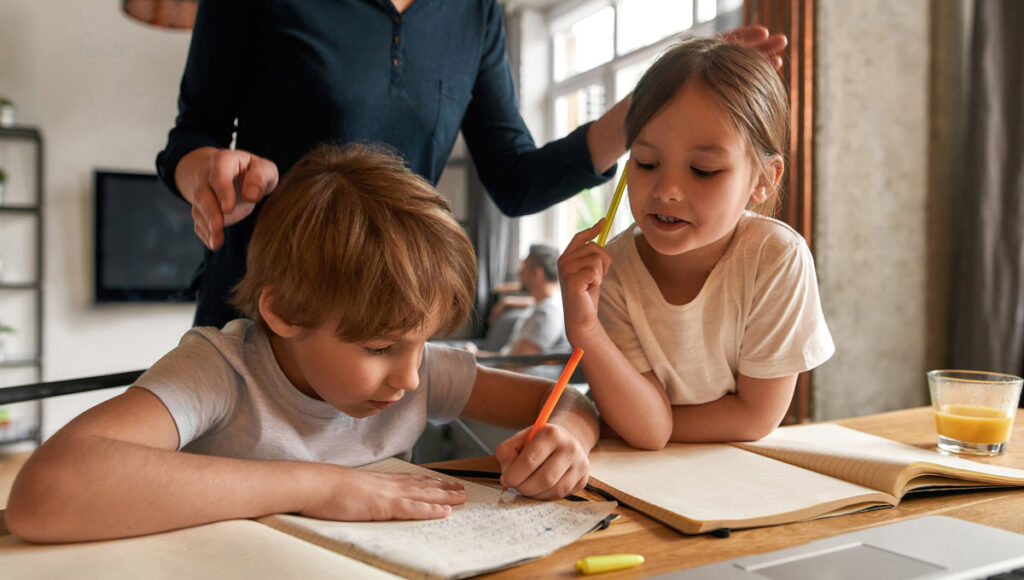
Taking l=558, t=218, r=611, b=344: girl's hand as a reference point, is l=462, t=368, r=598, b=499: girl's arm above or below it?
below

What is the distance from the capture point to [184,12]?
2.85 metres

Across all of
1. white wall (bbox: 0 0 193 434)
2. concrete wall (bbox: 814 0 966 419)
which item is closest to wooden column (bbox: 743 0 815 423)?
concrete wall (bbox: 814 0 966 419)

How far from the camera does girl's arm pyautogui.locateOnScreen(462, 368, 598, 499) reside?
723mm

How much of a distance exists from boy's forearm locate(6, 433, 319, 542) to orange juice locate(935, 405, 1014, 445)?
798 mm

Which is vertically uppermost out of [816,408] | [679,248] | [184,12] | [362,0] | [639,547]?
[184,12]

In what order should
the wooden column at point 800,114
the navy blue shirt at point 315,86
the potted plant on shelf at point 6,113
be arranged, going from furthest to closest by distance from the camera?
the potted plant on shelf at point 6,113 → the wooden column at point 800,114 → the navy blue shirt at point 315,86

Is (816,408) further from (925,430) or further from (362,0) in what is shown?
(362,0)

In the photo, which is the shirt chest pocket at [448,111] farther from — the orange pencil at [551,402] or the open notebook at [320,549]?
the open notebook at [320,549]

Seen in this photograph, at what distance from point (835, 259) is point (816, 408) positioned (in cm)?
56

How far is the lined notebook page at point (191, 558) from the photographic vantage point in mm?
523

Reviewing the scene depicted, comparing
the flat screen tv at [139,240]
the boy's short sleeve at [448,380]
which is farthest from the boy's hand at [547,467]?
the flat screen tv at [139,240]

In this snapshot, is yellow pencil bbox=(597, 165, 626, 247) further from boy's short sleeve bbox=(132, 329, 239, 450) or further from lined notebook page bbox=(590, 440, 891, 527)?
boy's short sleeve bbox=(132, 329, 239, 450)

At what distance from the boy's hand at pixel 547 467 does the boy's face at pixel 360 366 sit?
0.48ft

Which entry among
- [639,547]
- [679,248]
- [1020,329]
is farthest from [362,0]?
[1020,329]
